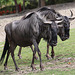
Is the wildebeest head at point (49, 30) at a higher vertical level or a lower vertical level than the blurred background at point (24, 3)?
higher

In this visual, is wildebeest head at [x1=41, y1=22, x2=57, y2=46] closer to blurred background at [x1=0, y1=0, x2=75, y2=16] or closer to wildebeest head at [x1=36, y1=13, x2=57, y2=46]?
wildebeest head at [x1=36, y1=13, x2=57, y2=46]

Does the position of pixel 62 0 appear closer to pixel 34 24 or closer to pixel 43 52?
pixel 43 52

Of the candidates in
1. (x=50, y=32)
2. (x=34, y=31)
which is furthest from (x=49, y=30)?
(x=34, y=31)

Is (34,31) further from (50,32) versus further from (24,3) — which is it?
(24,3)

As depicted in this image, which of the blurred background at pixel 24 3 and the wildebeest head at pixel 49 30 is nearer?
the wildebeest head at pixel 49 30

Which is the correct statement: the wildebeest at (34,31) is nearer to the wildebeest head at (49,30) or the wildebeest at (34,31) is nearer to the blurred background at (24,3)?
the wildebeest head at (49,30)

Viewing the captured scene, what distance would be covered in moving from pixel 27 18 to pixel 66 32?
2.24 meters

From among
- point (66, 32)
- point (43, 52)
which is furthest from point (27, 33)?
point (43, 52)

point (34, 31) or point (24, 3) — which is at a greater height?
point (34, 31)

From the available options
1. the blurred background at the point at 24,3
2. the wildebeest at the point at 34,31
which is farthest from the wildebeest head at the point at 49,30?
the blurred background at the point at 24,3

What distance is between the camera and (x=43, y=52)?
41.3 ft

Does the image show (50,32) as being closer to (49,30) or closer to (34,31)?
(49,30)

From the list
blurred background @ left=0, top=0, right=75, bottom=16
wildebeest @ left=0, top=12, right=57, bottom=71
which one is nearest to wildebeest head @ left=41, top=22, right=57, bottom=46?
wildebeest @ left=0, top=12, right=57, bottom=71

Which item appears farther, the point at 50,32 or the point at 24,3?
the point at 24,3
